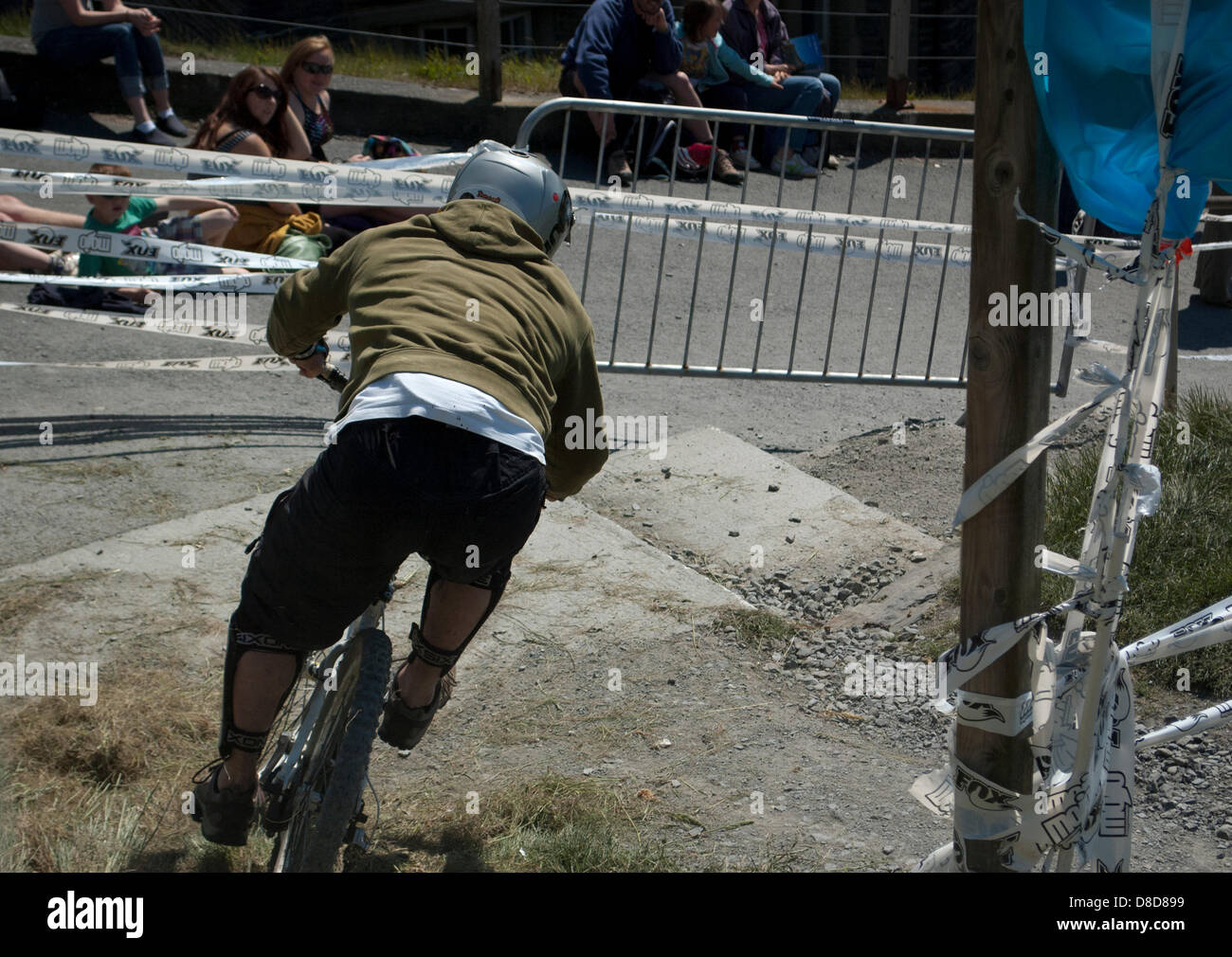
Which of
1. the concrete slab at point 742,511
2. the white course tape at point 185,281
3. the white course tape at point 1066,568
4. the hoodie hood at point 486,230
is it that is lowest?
the concrete slab at point 742,511

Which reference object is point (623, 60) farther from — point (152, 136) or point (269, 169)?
point (269, 169)

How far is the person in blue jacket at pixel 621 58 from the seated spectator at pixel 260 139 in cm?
265

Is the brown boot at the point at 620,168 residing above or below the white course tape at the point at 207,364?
above

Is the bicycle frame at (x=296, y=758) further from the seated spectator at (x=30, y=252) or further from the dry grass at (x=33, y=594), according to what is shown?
the seated spectator at (x=30, y=252)

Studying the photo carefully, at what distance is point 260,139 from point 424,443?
19.0 ft

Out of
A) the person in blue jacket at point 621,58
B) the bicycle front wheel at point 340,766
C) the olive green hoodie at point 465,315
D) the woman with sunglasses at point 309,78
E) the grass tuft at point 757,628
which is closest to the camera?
the olive green hoodie at point 465,315

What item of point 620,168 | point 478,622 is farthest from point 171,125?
point 478,622

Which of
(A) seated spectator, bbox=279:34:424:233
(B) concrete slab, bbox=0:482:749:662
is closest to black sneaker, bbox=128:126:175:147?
(A) seated spectator, bbox=279:34:424:233

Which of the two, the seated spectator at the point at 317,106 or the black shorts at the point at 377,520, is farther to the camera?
the seated spectator at the point at 317,106

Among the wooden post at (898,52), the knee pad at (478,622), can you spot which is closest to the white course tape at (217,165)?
the knee pad at (478,622)

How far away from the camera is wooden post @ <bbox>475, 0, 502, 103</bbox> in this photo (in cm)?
1027

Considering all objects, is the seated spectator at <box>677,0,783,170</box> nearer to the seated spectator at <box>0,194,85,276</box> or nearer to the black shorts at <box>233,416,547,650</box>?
the seated spectator at <box>0,194,85,276</box>

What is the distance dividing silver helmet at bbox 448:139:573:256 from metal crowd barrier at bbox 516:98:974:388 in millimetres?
2935

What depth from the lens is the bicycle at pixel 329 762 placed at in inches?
105
